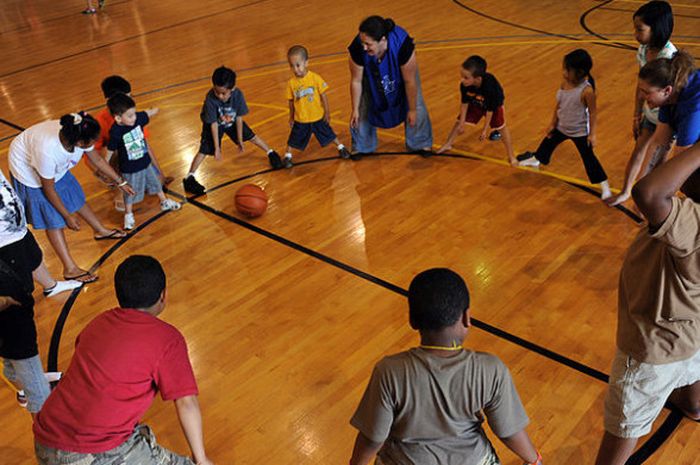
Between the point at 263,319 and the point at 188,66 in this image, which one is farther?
the point at 188,66

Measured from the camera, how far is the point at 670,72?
3.61 m

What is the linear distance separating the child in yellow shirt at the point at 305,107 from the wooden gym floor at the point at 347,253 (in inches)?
8.1

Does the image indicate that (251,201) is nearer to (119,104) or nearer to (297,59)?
(119,104)

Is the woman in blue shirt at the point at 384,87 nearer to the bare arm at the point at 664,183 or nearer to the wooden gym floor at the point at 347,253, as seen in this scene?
the wooden gym floor at the point at 347,253

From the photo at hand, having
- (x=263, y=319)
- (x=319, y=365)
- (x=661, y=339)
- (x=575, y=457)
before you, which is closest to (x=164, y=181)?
(x=263, y=319)

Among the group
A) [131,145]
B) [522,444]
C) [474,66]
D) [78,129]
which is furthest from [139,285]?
[474,66]

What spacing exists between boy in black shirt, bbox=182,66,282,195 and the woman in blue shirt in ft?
3.38

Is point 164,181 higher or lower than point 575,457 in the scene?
higher

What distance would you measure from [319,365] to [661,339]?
197 cm

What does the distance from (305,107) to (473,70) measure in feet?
5.08

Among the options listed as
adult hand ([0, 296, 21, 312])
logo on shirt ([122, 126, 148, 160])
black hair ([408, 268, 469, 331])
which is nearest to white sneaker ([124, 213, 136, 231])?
logo on shirt ([122, 126, 148, 160])

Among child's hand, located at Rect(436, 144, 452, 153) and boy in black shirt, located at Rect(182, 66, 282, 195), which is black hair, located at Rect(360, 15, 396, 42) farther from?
child's hand, located at Rect(436, 144, 452, 153)

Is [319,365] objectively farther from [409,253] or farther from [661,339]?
[661,339]

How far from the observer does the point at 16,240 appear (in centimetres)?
347
